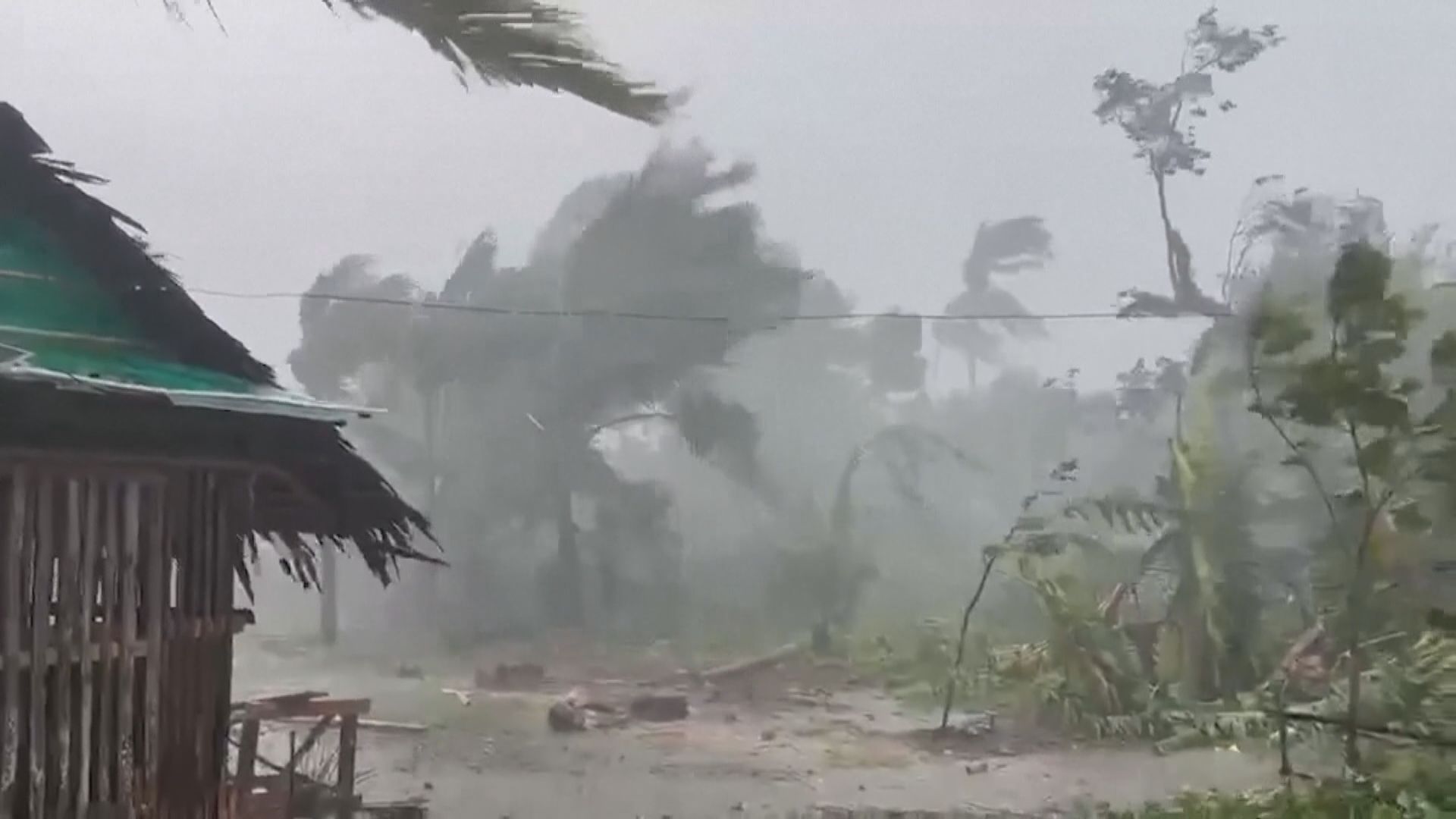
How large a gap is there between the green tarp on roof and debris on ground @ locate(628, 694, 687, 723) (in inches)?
64.4

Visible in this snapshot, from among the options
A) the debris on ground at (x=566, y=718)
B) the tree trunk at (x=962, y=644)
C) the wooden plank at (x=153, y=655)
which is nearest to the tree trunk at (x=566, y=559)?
the debris on ground at (x=566, y=718)

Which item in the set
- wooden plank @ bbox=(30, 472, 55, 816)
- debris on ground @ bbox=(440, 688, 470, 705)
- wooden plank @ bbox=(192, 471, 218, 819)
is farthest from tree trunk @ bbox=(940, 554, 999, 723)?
wooden plank @ bbox=(30, 472, 55, 816)

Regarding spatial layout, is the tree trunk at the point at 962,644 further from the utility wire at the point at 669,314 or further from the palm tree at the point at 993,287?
the utility wire at the point at 669,314

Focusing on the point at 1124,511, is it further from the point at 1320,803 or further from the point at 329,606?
the point at 329,606

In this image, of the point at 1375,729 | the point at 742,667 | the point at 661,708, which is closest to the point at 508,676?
the point at 661,708

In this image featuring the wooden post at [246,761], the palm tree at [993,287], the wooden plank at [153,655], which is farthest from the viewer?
the palm tree at [993,287]

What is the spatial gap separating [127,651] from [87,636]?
4.3 inches

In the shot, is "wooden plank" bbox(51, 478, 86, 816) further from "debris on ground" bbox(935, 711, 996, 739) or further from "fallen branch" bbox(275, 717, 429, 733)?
"debris on ground" bbox(935, 711, 996, 739)

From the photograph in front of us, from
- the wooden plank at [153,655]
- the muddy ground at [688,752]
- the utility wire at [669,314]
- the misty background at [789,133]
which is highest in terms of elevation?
the misty background at [789,133]

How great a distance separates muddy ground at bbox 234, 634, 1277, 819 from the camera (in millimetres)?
3889

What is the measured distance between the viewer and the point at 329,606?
4.01m

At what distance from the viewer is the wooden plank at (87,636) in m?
2.57

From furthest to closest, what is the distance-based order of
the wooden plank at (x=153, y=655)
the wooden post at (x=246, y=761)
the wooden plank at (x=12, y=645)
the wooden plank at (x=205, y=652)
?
1. the wooden post at (x=246, y=761)
2. the wooden plank at (x=205, y=652)
3. the wooden plank at (x=153, y=655)
4. the wooden plank at (x=12, y=645)

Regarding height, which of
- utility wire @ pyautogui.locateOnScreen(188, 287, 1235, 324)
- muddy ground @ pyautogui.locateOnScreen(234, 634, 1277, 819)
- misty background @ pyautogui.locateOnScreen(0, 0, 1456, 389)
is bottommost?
muddy ground @ pyautogui.locateOnScreen(234, 634, 1277, 819)
